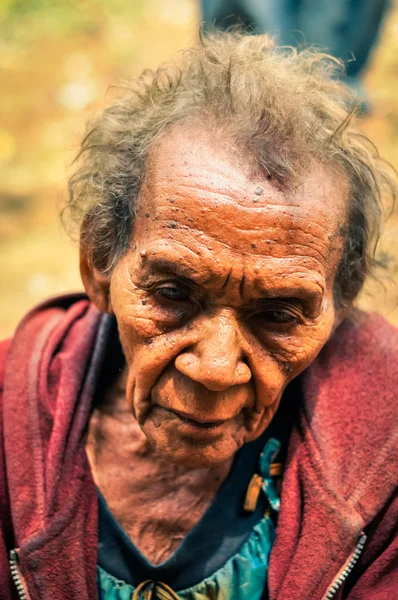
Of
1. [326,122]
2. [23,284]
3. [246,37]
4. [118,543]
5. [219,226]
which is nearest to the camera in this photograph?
[219,226]

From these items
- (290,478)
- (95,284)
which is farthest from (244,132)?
(290,478)

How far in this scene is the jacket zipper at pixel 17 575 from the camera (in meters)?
2.14

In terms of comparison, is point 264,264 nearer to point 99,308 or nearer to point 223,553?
point 99,308

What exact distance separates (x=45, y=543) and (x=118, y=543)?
9.5 inches

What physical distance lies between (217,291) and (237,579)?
97 cm

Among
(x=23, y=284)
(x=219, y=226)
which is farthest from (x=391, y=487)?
(x=23, y=284)

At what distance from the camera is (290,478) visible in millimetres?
2266

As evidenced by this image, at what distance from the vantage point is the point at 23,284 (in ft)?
18.5

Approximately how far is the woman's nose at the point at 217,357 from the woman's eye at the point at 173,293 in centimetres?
9

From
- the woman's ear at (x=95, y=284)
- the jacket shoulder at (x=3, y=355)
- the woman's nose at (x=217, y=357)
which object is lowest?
the jacket shoulder at (x=3, y=355)

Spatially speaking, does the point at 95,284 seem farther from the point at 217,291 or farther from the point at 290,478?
the point at 290,478

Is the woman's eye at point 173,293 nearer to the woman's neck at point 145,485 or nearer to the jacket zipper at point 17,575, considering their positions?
the woman's neck at point 145,485

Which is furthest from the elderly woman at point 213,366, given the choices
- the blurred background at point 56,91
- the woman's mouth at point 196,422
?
the blurred background at point 56,91

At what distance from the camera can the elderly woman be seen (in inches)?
75.1
